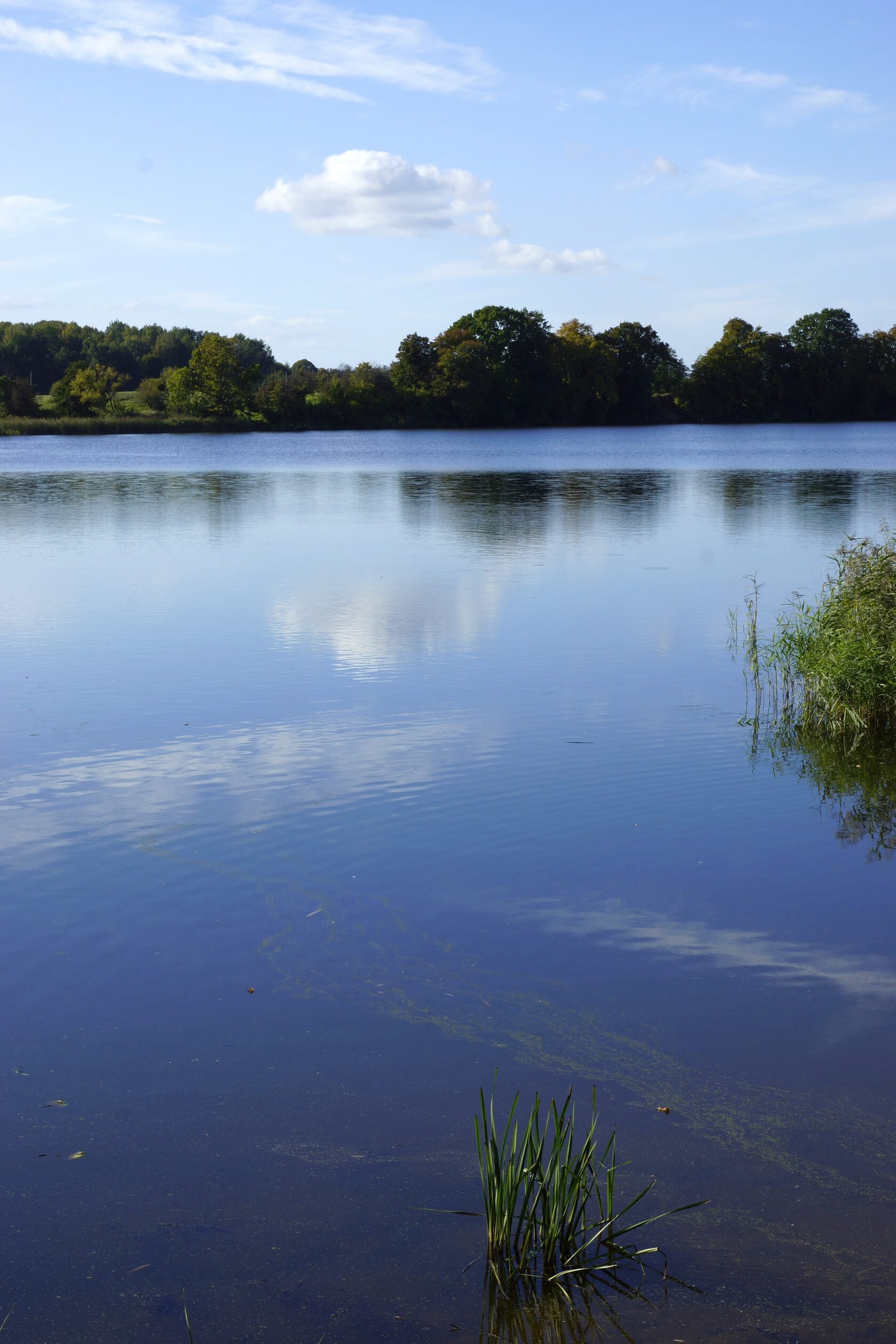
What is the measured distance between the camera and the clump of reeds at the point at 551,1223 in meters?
3.86

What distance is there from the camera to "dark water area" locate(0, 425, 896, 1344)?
4.00 meters

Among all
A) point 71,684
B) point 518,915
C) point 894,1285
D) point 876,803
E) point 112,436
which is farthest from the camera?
point 112,436

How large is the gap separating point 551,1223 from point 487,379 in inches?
4201

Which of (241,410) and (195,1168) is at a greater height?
(241,410)

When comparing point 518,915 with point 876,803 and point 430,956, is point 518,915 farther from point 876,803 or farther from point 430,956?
point 876,803

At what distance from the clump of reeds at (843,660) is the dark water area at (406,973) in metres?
0.50

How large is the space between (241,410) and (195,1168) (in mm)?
101687

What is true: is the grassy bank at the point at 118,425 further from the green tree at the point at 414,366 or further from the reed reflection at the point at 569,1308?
the reed reflection at the point at 569,1308

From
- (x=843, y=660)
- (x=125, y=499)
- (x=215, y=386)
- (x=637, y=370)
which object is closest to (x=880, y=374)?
(x=637, y=370)

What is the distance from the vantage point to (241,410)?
102 metres

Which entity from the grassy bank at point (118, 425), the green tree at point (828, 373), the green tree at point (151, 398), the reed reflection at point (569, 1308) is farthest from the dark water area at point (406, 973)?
the green tree at point (828, 373)

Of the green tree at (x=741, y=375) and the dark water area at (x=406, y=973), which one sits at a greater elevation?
the green tree at (x=741, y=375)

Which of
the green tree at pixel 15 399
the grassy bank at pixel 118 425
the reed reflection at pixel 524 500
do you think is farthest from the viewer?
the green tree at pixel 15 399

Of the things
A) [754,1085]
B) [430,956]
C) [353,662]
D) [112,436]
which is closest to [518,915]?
[430,956]
